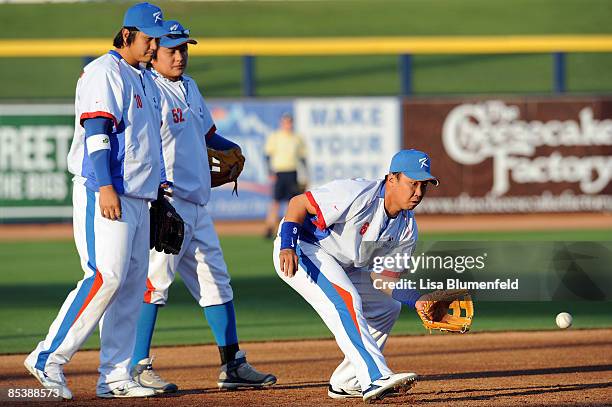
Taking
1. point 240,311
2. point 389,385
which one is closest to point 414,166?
point 389,385

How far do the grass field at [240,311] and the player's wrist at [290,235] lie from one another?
284 centimetres

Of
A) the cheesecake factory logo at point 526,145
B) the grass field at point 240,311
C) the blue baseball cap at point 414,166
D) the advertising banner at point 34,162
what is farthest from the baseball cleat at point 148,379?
the cheesecake factory logo at point 526,145

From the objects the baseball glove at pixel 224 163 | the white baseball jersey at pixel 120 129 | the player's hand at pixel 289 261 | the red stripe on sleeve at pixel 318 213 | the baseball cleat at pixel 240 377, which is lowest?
the baseball cleat at pixel 240 377

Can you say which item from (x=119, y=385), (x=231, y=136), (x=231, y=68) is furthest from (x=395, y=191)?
(x=231, y=68)

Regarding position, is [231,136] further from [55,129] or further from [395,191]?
[395,191]

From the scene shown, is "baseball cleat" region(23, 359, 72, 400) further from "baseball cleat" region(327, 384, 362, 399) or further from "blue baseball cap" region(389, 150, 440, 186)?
"blue baseball cap" region(389, 150, 440, 186)

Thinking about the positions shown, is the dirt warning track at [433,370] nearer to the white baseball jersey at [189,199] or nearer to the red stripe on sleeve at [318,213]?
the white baseball jersey at [189,199]

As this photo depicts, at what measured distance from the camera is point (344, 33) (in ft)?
107

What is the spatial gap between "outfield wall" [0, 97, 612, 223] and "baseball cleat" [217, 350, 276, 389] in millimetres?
10472

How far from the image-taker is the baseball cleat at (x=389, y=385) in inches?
221

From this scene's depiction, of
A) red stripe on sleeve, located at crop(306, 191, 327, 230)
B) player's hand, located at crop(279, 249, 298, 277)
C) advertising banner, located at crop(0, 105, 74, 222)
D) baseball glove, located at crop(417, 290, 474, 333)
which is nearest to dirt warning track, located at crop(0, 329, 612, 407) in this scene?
baseball glove, located at crop(417, 290, 474, 333)

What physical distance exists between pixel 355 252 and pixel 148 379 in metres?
1.38

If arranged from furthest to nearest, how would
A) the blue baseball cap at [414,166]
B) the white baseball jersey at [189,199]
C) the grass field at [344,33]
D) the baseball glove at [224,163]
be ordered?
the grass field at [344,33], the baseball glove at [224,163], the white baseball jersey at [189,199], the blue baseball cap at [414,166]

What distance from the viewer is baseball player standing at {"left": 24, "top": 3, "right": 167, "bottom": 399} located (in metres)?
5.75
